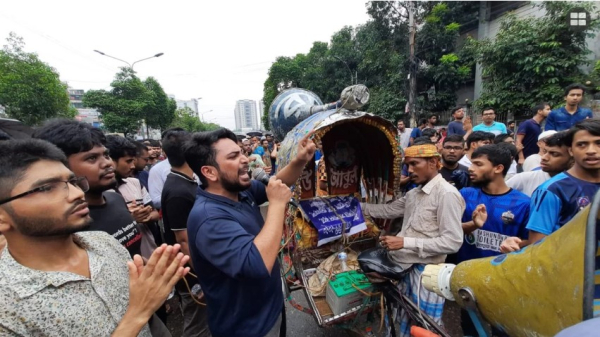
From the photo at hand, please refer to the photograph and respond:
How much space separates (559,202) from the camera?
1.82 metres

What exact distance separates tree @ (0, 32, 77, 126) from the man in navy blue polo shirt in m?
28.3

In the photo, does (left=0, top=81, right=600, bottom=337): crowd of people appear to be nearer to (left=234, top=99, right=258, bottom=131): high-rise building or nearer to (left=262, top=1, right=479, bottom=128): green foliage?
(left=262, top=1, right=479, bottom=128): green foliage

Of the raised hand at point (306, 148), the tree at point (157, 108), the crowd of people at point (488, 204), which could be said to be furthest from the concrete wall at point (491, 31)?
the tree at point (157, 108)

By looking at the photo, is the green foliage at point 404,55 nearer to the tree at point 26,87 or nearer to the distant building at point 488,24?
the distant building at point 488,24

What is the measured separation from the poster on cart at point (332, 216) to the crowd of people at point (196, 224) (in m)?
0.17

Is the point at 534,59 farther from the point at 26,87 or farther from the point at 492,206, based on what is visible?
the point at 26,87

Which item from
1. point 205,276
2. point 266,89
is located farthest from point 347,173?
point 266,89

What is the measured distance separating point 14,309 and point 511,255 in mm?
1682

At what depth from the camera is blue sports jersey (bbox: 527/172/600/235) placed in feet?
5.91

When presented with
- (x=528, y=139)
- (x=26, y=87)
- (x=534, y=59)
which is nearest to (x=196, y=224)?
(x=528, y=139)

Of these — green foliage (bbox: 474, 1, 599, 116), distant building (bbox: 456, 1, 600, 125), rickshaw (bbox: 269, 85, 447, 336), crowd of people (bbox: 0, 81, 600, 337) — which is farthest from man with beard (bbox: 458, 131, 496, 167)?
distant building (bbox: 456, 1, 600, 125)

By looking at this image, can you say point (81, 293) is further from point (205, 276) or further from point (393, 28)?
point (393, 28)

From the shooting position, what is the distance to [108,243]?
1444mm

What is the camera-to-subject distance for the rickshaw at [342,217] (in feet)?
7.99
